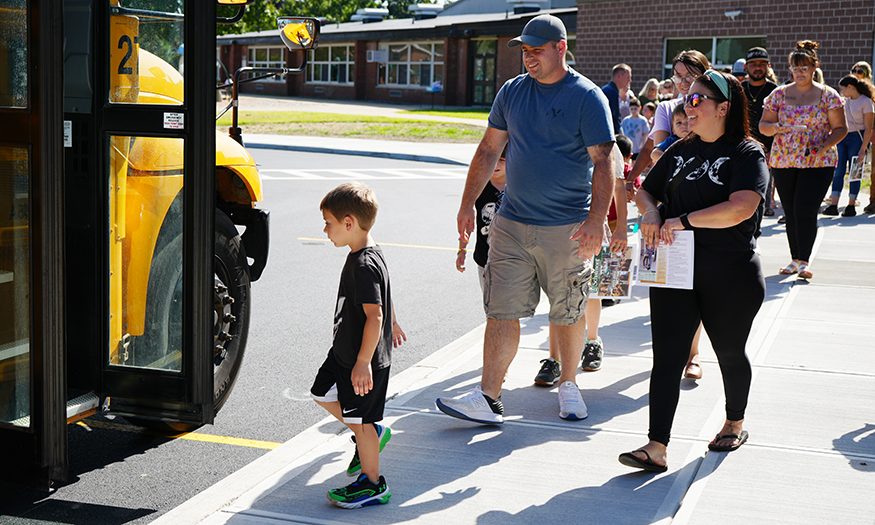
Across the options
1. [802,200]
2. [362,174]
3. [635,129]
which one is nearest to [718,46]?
[362,174]

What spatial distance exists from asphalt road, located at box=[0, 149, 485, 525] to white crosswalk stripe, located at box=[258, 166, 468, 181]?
298 centimetres

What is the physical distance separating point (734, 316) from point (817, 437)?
92 cm

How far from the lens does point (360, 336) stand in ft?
11.6

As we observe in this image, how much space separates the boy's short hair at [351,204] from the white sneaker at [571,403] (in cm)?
173

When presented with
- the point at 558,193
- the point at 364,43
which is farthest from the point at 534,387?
the point at 364,43

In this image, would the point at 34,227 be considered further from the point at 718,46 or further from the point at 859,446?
the point at 718,46

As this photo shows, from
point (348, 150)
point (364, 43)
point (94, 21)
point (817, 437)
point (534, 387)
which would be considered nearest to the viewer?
point (94, 21)

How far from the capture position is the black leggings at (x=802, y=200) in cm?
806

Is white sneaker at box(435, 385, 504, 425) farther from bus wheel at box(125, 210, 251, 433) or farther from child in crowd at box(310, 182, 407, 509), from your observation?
bus wheel at box(125, 210, 251, 433)

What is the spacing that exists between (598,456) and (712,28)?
25348 millimetres

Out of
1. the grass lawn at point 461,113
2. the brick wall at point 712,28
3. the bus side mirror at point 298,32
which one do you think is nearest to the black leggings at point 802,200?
the bus side mirror at point 298,32

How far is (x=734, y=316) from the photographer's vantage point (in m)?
4.04

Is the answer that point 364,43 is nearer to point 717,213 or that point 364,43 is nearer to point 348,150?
point 348,150

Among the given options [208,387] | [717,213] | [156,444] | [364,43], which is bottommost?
[156,444]
